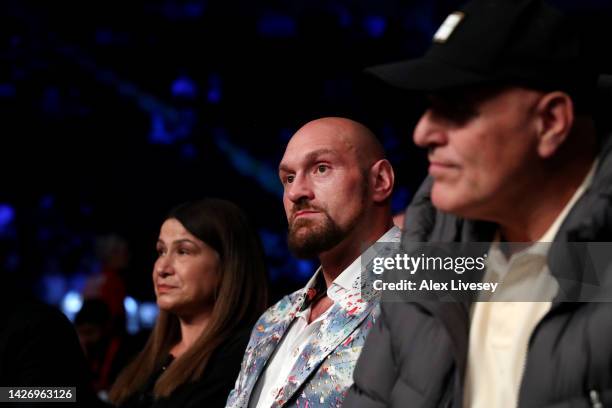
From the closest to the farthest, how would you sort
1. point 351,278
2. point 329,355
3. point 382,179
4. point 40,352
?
point 329,355, point 351,278, point 382,179, point 40,352

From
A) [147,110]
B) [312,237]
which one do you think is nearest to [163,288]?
[312,237]

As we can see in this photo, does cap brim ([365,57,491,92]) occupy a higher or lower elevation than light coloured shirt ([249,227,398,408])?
higher

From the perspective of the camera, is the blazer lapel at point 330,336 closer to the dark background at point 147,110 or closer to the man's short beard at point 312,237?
the man's short beard at point 312,237

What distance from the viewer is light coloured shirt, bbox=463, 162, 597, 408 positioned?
1.35 m

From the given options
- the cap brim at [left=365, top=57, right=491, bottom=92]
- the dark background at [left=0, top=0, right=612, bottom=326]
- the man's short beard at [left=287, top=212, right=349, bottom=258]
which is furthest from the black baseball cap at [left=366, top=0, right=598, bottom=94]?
the dark background at [left=0, top=0, right=612, bottom=326]

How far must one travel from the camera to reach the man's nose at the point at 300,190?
2.25 m

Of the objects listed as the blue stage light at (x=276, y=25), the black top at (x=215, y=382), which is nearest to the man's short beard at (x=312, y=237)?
the black top at (x=215, y=382)

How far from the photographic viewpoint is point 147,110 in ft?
21.5

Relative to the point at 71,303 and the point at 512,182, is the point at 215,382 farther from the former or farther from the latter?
the point at 71,303

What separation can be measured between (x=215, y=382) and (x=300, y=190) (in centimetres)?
76

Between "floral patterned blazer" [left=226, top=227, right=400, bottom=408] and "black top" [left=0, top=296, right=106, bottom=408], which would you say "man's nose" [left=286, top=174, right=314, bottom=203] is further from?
"black top" [left=0, top=296, right=106, bottom=408]

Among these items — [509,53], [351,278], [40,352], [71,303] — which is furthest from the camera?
[71,303]

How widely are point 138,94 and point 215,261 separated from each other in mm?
3799

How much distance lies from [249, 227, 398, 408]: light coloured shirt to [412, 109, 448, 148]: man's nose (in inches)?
31.6
